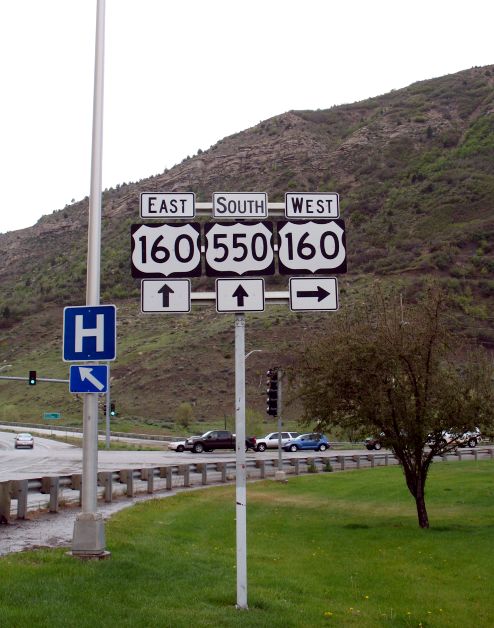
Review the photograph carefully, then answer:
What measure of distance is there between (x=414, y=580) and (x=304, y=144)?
13493 centimetres

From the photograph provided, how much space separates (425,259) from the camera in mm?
87250

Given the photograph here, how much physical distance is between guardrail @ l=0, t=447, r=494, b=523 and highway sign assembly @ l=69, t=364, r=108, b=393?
502 cm

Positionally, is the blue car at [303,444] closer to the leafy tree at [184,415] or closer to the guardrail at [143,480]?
the guardrail at [143,480]

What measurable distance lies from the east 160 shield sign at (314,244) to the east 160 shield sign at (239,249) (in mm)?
240

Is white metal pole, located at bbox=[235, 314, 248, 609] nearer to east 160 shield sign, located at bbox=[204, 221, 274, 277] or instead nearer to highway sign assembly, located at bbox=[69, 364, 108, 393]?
east 160 shield sign, located at bbox=[204, 221, 274, 277]

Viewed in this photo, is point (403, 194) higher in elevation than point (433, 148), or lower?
lower

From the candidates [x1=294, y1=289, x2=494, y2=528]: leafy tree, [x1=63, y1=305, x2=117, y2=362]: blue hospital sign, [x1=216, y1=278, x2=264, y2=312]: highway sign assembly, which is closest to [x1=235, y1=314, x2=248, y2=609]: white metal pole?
[x1=216, y1=278, x2=264, y2=312]: highway sign assembly

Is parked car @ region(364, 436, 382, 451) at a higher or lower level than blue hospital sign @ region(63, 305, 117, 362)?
lower

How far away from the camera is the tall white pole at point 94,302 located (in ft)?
33.0

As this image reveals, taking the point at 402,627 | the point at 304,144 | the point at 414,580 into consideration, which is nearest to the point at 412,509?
the point at 414,580

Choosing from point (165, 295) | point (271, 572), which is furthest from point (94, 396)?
point (271, 572)

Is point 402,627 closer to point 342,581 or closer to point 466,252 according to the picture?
point 342,581

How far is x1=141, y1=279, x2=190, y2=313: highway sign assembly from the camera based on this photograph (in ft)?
28.8

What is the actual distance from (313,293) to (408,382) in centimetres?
1001
